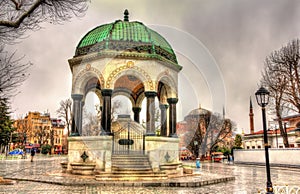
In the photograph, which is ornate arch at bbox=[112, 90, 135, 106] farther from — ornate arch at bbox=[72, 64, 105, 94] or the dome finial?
the dome finial

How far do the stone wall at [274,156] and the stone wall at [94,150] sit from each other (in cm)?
2313

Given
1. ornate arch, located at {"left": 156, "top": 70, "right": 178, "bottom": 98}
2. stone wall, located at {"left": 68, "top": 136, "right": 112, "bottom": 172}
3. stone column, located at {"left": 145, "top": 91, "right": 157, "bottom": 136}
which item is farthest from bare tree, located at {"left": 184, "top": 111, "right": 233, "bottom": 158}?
stone wall, located at {"left": 68, "top": 136, "right": 112, "bottom": 172}

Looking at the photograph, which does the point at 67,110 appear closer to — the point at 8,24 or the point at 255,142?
the point at 8,24

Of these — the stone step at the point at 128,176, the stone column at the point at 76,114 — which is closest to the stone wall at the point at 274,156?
the stone step at the point at 128,176

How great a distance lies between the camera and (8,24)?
29.7ft

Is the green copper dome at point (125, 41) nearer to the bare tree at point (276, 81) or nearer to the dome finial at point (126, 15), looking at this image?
the dome finial at point (126, 15)

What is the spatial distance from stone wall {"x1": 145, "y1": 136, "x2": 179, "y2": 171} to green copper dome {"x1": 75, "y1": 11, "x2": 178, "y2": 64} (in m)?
4.35

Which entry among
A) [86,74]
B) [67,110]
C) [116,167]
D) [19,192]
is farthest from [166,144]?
[67,110]

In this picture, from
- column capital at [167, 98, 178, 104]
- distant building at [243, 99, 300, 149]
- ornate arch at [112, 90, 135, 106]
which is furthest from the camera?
distant building at [243, 99, 300, 149]

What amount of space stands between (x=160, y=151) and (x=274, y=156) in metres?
22.6

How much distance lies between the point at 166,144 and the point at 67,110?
2661 centimetres

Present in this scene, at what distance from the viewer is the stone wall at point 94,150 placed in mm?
12883

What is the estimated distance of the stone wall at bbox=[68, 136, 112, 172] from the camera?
12883mm

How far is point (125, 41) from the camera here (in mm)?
14359
